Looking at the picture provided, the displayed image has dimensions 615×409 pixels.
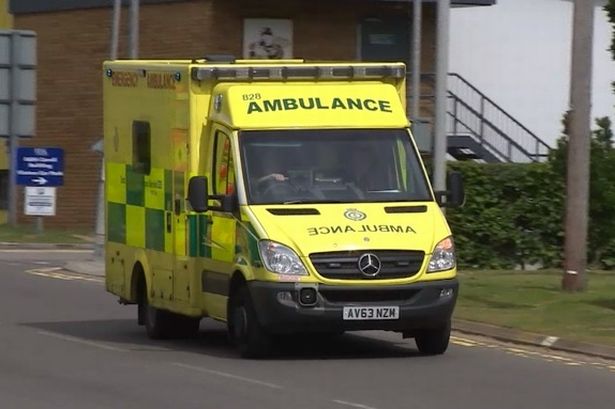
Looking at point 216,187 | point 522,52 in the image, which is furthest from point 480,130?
point 216,187

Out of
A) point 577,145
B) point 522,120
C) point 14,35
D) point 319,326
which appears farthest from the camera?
point 522,120

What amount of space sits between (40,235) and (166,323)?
21755mm

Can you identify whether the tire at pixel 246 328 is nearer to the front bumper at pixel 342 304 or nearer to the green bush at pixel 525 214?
the front bumper at pixel 342 304

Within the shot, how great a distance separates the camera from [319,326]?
15.2 meters

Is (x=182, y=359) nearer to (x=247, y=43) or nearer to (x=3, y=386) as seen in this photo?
(x=3, y=386)

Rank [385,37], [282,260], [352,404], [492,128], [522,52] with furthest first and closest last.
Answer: [522,52]
[385,37]
[492,128]
[282,260]
[352,404]

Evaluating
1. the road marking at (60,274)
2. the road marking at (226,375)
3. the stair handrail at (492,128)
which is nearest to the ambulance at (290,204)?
the road marking at (226,375)

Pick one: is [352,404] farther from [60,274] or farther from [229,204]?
[60,274]

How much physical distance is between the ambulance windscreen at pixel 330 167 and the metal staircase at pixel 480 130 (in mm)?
23620

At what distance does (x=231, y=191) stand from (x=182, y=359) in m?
1.60

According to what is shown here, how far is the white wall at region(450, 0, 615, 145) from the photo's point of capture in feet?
142

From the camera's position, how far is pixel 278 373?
48.3ft

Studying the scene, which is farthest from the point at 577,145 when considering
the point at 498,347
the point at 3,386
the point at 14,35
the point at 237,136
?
the point at 14,35

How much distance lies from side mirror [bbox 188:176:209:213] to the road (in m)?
1.39
